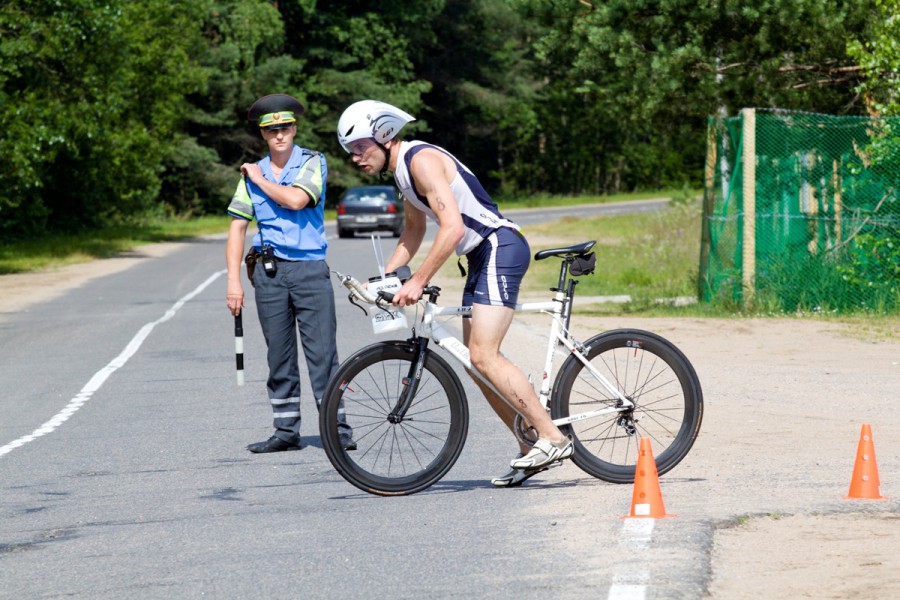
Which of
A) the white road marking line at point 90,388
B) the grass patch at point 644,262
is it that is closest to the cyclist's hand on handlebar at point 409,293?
the white road marking line at point 90,388

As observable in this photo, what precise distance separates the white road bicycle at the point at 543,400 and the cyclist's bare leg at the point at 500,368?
0.38ft

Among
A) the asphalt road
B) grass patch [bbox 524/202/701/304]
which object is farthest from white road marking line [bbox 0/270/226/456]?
grass patch [bbox 524/202/701/304]

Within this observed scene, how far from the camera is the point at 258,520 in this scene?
6391mm

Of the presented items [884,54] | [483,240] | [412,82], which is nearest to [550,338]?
[483,240]

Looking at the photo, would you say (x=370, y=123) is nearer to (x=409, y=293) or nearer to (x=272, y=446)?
(x=409, y=293)

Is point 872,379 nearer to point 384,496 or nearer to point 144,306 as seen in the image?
point 384,496

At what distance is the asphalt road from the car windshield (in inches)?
1150

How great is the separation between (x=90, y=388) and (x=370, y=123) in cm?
592

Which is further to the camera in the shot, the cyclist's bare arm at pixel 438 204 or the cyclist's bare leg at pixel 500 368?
the cyclist's bare leg at pixel 500 368

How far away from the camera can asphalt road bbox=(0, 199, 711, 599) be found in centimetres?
514

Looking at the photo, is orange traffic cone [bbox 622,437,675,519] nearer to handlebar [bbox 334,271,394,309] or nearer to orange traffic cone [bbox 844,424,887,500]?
orange traffic cone [bbox 844,424,887,500]

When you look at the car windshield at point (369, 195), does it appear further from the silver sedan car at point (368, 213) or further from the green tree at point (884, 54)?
the green tree at point (884, 54)

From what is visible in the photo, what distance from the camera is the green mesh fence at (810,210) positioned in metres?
15.1

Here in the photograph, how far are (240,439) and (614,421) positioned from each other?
9.26 feet
